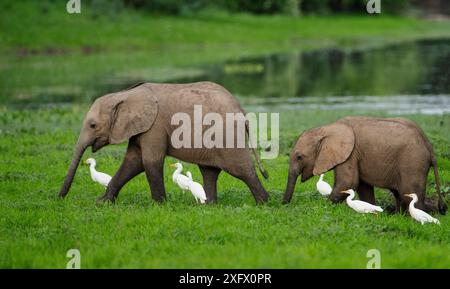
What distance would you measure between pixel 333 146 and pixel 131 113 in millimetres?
3116

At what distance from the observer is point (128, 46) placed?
5422cm

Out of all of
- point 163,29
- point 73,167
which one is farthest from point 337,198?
point 163,29

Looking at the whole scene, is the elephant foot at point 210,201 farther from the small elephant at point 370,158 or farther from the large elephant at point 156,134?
the small elephant at point 370,158

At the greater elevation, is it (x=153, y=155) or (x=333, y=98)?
(x=153, y=155)

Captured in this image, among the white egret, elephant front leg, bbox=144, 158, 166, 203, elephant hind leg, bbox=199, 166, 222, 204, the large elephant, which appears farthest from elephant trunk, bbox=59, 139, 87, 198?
elephant hind leg, bbox=199, 166, 222, 204

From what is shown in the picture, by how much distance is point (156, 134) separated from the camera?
1374 centimetres

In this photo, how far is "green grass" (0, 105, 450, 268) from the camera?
→ 34.6ft

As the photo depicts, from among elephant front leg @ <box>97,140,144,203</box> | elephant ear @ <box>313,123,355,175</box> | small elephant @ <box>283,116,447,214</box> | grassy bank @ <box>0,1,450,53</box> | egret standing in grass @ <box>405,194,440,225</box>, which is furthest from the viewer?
grassy bank @ <box>0,1,450,53</box>

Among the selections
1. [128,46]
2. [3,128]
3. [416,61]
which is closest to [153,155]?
[3,128]

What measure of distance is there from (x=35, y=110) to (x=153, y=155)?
16.2 meters

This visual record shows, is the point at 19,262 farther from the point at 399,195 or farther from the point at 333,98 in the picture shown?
the point at 333,98

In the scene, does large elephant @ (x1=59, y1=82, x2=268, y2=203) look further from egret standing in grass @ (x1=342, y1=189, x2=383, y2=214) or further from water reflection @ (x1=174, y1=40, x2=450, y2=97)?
water reflection @ (x1=174, y1=40, x2=450, y2=97)

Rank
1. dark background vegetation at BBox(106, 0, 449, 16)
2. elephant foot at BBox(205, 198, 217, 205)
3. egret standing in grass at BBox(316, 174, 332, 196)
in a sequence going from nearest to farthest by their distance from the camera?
elephant foot at BBox(205, 198, 217, 205)
egret standing in grass at BBox(316, 174, 332, 196)
dark background vegetation at BBox(106, 0, 449, 16)

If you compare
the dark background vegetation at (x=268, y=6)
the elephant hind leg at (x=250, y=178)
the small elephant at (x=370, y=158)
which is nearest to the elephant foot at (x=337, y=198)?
the small elephant at (x=370, y=158)
